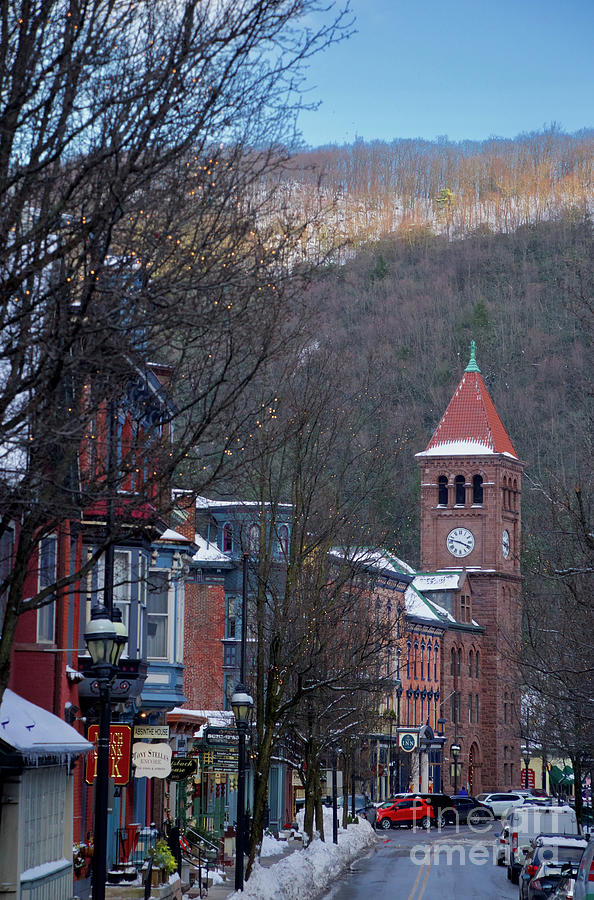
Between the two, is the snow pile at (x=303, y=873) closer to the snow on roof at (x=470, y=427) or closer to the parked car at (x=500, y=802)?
the parked car at (x=500, y=802)

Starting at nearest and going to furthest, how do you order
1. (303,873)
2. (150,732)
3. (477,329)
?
1. (150,732)
2. (303,873)
3. (477,329)

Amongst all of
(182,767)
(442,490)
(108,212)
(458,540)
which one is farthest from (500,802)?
(108,212)

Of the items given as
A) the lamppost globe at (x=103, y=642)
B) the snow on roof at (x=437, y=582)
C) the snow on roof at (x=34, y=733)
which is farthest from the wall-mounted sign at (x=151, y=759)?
the snow on roof at (x=437, y=582)

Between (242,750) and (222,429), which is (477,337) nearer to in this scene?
(242,750)

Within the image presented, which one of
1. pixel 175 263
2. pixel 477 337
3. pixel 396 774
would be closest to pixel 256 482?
pixel 175 263

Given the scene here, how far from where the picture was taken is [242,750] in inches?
1048

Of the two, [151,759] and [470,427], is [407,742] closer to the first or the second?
[470,427]

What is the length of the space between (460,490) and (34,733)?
96275 millimetres

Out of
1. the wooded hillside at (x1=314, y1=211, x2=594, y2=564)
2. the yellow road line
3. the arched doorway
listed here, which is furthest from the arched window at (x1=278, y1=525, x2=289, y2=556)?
the wooded hillside at (x1=314, y1=211, x2=594, y2=564)

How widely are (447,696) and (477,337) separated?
7471cm

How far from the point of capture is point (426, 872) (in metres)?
39.6

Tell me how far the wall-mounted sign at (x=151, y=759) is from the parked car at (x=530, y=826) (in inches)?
537

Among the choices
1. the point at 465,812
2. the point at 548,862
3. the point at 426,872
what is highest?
the point at 548,862

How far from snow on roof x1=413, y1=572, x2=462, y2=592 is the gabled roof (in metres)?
9.39
